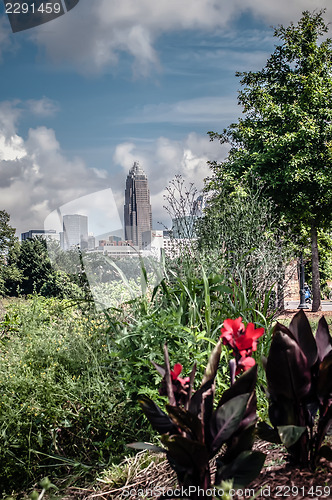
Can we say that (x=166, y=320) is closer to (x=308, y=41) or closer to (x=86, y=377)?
(x=86, y=377)

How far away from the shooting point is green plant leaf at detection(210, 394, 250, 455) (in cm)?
142

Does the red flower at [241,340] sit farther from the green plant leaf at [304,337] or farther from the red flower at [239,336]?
the green plant leaf at [304,337]

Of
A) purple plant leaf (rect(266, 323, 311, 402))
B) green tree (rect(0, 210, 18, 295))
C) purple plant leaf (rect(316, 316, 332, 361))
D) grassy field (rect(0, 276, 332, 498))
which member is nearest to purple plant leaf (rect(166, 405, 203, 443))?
purple plant leaf (rect(266, 323, 311, 402))

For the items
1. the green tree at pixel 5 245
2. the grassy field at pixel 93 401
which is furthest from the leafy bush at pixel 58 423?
the green tree at pixel 5 245

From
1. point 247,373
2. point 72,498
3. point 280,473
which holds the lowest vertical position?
point 72,498

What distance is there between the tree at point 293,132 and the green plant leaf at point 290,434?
10941 millimetres

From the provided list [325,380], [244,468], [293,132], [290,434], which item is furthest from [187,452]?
[293,132]

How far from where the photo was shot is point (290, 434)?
152 cm

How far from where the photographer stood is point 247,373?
1.47m

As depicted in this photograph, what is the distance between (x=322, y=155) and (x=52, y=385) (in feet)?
39.0

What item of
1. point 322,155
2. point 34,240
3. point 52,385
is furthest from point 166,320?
point 34,240

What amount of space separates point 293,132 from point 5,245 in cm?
1446

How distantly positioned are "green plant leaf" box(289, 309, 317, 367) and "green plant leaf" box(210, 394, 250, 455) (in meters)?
0.44

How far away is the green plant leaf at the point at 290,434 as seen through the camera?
1506mm
